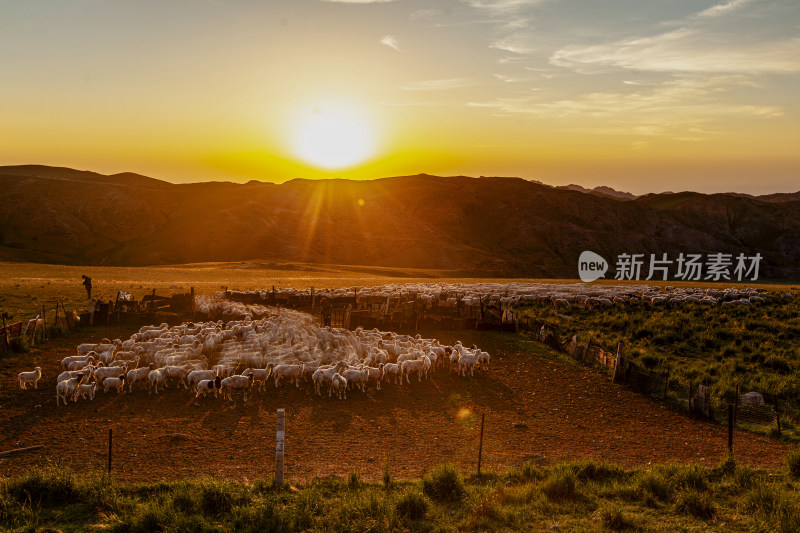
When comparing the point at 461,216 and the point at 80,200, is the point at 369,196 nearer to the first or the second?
the point at 461,216

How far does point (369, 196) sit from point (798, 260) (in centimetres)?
11357

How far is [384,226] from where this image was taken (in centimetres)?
14575

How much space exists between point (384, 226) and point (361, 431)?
132269 mm

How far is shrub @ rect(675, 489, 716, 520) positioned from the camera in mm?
9133

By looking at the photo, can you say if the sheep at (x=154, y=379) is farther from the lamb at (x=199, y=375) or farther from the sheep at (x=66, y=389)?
the sheep at (x=66, y=389)

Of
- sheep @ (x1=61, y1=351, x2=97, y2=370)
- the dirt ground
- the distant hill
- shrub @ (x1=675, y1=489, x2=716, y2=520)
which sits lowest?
the dirt ground

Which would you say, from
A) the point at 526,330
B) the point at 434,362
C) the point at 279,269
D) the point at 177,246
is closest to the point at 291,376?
the point at 434,362

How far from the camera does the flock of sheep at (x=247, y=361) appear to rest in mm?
17094

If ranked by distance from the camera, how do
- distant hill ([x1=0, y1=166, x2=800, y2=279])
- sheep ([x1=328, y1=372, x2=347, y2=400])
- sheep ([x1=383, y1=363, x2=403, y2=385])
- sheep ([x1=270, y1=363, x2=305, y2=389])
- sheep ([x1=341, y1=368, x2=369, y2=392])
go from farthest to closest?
distant hill ([x1=0, y1=166, x2=800, y2=279])
sheep ([x1=383, y1=363, x2=403, y2=385])
sheep ([x1=270, y1=363, x2=305, y2=389])
sheep ([x1=341, y1=368, x2=369, y2=392])
sheep ([x1=328, y1=372, x2=347, y2=400])

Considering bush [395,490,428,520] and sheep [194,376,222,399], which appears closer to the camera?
bush [395,490,428,520]

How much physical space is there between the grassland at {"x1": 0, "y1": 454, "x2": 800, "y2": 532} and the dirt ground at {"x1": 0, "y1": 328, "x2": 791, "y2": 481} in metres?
1.41

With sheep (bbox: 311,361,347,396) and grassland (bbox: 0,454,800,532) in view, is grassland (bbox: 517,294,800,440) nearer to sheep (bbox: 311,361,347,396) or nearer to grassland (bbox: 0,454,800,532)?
grassland (bbox: 0,454,800,532)

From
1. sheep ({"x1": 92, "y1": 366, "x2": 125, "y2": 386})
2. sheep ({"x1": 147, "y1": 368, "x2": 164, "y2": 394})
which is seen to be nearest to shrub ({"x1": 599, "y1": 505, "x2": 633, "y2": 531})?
sheep ({"x1": 147, "y1": 368, "x2": 164, "y2": 394})

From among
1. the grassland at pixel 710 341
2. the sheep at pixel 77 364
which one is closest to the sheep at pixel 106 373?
the sheep at pixel 77 364
